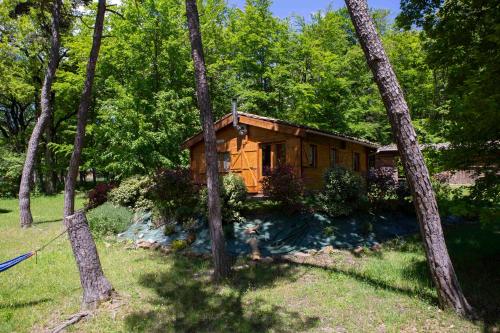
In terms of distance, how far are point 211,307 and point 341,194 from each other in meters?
6.43

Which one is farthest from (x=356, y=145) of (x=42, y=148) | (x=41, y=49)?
(x=42, y=148)

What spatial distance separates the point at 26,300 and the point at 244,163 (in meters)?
11.1

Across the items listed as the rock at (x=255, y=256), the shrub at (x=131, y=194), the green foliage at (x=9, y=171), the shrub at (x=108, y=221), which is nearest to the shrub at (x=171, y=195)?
the shrub at (x=108, y=221)

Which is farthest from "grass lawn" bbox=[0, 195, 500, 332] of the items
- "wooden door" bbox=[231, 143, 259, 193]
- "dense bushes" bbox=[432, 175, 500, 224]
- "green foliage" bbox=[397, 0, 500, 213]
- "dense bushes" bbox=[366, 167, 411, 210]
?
"wooden door" bbox=[231, 143, 259, 193]

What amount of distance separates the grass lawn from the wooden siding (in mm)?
6239

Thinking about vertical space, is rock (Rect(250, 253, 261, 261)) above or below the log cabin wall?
below

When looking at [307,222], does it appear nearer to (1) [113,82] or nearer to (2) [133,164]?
(2) [133,164]

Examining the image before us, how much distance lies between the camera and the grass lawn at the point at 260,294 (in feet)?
17.1

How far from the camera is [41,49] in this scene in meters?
25.3

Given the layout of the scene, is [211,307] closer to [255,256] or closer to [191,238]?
[255,256]

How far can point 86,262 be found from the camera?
5.91 metres

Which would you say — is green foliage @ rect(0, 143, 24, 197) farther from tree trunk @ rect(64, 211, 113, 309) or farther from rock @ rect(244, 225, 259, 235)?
tree trunk @ rect(64, 211, 113, 309)

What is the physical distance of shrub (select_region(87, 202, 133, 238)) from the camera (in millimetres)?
11633

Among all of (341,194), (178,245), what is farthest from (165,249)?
(341,194)
